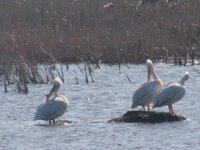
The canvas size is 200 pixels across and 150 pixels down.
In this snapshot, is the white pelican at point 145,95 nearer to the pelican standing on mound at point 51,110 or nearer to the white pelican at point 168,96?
the white pelican at point 168,96

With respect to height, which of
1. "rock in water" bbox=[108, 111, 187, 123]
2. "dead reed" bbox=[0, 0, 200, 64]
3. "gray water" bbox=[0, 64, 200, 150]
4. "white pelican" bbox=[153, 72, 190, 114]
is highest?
"dead reed" bbox=[0, 0, 200, 64]

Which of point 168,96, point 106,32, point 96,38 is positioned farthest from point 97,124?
point 106,32

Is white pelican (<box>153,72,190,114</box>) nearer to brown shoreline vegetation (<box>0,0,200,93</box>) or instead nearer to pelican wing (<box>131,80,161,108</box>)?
pelican wing (<box>131,80,161,108</box>)

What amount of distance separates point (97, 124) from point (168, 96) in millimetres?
1135

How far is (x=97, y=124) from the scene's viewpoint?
1443 cm

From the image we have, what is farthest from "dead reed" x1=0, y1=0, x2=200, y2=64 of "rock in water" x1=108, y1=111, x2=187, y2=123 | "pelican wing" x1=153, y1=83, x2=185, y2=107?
"rock in water" x1=108, y1=111, x2=187, y2=123

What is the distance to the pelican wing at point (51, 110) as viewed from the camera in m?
14.5

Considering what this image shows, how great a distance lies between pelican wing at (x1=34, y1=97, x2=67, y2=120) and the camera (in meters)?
14.5

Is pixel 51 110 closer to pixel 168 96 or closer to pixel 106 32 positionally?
pixel 168 96

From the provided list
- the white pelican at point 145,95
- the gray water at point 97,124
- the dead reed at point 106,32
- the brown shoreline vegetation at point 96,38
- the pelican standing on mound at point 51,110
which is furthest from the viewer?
the dead reed at point 106,32

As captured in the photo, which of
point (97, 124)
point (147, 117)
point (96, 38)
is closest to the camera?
point (147, 117)

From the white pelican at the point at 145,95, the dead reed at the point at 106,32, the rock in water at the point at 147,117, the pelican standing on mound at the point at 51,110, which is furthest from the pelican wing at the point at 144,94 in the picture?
the dead reed at the point at 106,32

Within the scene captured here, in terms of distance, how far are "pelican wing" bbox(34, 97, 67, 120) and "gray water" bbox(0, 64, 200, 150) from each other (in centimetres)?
17

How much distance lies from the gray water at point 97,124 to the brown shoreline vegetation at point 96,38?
72 cm
